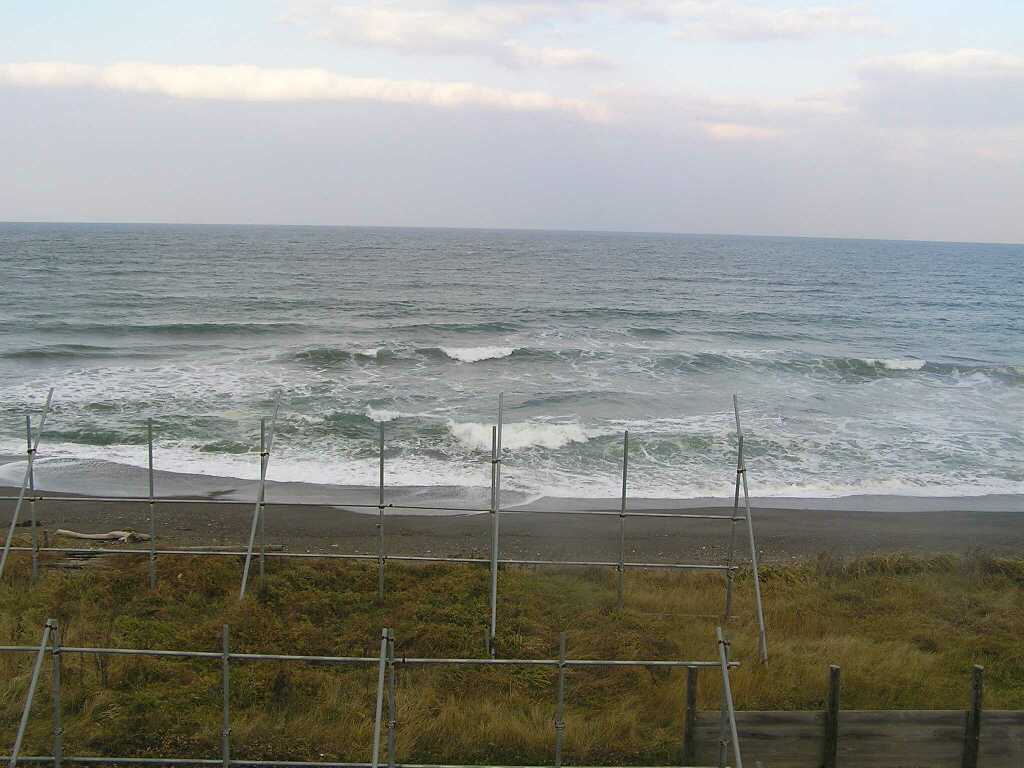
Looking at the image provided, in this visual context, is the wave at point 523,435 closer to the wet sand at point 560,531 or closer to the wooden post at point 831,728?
the wet sand at point 560,531

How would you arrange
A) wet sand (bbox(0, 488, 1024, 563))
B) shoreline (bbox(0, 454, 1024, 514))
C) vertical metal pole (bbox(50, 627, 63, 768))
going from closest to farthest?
vertical metal pole (bbox(50, 627, 63, 768)) → wet sand (bbox(0, 488, 1024, 563)) → shoreline (bbox(0, 454, 1024, 514))

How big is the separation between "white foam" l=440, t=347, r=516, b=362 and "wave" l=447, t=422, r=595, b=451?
40.0ft

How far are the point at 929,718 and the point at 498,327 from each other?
38.8 m

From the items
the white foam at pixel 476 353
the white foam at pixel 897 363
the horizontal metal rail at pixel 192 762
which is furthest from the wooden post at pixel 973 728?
the white foam at pixel 897 363

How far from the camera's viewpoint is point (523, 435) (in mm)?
23266

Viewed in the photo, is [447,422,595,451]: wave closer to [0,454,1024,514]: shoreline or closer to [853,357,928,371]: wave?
[0,454,1024,514]: shoreline

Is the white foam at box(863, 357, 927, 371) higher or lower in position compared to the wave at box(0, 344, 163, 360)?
higher

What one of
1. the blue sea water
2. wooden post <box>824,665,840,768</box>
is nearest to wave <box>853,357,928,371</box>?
the blue sea water

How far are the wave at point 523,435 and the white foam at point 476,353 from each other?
40.0 ft

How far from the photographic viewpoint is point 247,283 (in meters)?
63.8

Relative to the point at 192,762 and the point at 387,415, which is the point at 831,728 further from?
the point at 387,415

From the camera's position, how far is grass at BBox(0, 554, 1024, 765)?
25.4 feet

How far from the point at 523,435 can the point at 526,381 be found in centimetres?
842

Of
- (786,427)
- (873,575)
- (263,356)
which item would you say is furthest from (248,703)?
(263,356)
